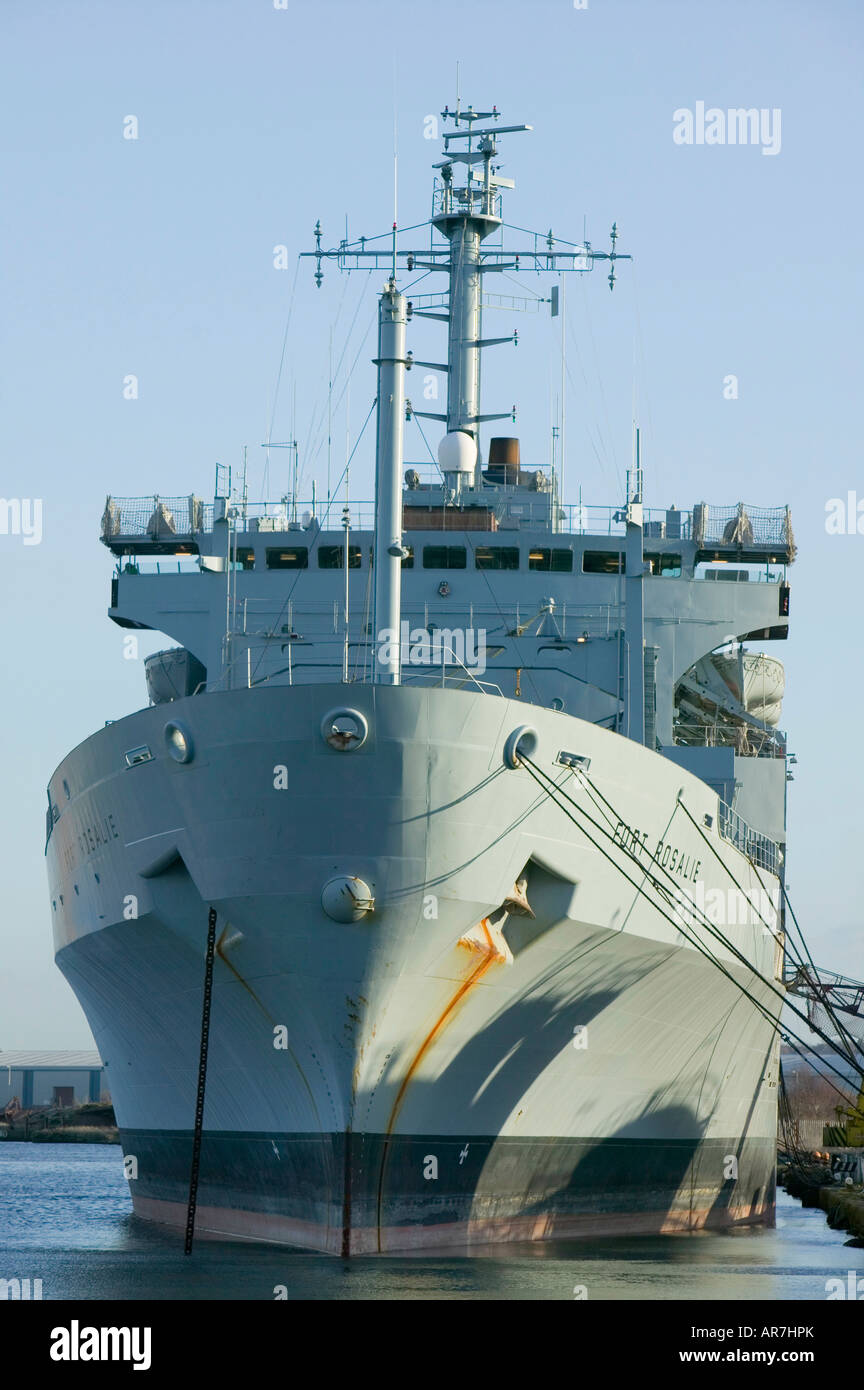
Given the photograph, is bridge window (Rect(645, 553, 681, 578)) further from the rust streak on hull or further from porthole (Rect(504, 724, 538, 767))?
the rust streak on hull

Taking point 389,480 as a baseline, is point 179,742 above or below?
below

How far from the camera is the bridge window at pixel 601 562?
26.5 metres

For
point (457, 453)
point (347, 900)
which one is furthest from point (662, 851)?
point (457, 453)

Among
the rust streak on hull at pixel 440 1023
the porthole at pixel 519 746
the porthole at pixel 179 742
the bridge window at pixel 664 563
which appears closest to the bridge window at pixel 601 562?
the bridge window at pixel 664 563

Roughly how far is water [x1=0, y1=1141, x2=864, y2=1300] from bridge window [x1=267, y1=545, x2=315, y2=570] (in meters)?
9.06

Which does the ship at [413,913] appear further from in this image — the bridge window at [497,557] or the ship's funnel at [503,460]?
the ship's funnel at [503,460]

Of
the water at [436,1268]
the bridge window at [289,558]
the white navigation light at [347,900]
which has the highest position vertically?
the bridge window at [289,558]

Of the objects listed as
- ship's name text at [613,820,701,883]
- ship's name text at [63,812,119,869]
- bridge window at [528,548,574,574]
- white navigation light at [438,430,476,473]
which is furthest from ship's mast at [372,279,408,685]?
bridge window at [528,548,574,574]

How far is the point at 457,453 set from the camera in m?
24.1

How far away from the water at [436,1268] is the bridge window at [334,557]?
360 inches

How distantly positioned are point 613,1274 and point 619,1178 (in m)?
3.48

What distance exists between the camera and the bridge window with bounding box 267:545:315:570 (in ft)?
85.7

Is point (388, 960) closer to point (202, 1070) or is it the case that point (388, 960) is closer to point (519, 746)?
point (519, 746)

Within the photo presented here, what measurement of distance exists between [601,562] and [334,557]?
12.6 ft
